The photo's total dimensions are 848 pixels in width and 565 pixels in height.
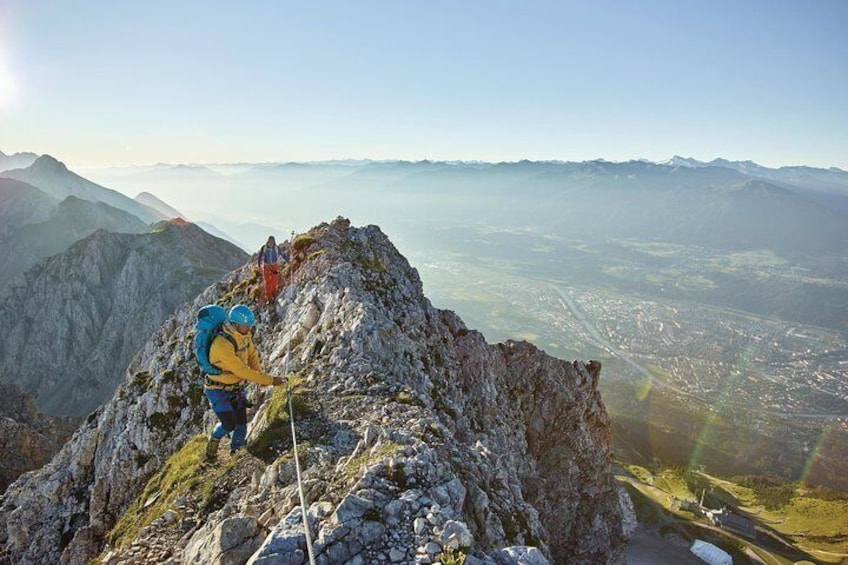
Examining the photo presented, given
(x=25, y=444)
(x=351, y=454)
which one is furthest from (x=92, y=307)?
(x=351, y=454)

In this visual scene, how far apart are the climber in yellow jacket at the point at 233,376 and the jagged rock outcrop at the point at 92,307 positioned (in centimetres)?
11605

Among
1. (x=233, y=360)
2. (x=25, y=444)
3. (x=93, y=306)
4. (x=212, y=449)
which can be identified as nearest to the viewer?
(x=233, y=360)

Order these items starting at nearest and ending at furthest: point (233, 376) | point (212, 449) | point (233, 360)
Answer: point (233, 360) < point (233, 376) < point (212, 449)

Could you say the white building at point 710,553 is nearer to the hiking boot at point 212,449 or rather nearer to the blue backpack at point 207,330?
the hiking boot at point 212,449

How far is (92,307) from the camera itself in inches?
5217

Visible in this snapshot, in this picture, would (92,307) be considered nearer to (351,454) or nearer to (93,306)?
(93,306)

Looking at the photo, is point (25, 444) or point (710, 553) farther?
point (710, 553)

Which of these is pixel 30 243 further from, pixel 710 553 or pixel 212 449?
pixel 710 553

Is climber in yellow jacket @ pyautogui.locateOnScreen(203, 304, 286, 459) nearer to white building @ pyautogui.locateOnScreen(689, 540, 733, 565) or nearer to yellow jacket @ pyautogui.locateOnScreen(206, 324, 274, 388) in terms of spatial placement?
yellow jacket @ pyautogui.locateOnScreen(206, 324, 274, 388)

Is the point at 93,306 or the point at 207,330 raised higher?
the point at 207,330

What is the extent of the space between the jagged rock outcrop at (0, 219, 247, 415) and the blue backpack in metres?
117

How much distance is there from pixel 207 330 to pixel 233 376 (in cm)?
164

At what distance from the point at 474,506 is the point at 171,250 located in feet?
472

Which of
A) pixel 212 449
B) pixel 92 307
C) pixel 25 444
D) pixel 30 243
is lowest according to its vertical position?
pixel 92 307
